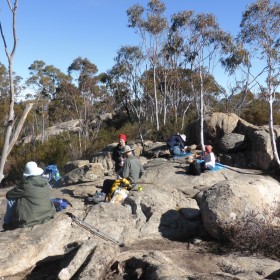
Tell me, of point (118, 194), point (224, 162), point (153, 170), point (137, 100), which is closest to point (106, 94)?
point (137, 100)

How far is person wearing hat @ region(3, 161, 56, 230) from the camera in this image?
5797mm

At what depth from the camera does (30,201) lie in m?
5.82

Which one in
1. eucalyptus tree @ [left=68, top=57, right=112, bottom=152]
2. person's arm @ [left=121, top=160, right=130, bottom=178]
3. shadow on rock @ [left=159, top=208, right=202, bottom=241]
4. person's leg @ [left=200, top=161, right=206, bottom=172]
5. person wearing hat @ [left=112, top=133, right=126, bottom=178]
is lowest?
shadow on rock @ [left=159, top=208, right=202, bottom=241]

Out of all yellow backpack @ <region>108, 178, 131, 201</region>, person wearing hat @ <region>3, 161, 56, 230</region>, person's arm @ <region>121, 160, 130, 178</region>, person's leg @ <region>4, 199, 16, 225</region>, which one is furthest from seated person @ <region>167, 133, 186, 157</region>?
person's leg @ <region>4, 199, 16, 225</region>

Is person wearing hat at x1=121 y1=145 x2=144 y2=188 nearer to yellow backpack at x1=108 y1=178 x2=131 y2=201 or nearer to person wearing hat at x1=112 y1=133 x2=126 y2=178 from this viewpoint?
yellow backpack at x1=108 y1=178 x2=131 y2=201

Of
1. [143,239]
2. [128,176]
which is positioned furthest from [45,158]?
[143,239]

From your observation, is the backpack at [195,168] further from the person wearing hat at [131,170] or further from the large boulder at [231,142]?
the large boulder at [231,142]

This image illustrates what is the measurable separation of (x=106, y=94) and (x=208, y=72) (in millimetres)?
12943

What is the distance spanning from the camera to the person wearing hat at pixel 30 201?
5797 mm

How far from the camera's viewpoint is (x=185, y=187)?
34.2 feet

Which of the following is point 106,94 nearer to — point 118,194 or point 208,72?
point 208,72

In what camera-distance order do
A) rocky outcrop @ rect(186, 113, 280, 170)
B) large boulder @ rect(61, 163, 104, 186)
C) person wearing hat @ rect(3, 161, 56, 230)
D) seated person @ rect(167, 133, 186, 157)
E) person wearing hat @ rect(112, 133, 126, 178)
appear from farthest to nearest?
1. seated person @ rect(167, 133, 186, 157)
2. rocky outcrop @ rect(186, 113, 280, 170)
3. large boulder @ rect(61, 163, 104, 186)
4. person wearing hat @ rect(112, 133, 126, 178)
5. person wearing hat @ rect(3, 161, 56, 230)

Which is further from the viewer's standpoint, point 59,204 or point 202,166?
point 202,166

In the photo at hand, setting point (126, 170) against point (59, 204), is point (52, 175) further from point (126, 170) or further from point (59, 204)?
point (59, 204)
